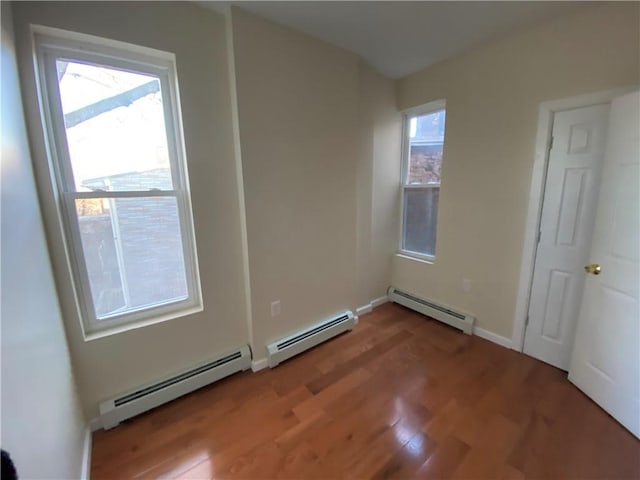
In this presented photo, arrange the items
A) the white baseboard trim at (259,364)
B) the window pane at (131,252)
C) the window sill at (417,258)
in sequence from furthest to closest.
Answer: the window sill at (417,258) → the white baseboard trim at (259,364) → the window pane at (131,252)

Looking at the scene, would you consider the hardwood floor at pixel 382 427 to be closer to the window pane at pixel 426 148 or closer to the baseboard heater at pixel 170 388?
the baseboard heater at pixel 170 388

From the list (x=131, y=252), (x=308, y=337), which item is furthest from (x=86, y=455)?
(x=308, y=337)

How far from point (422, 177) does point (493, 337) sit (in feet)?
5.78

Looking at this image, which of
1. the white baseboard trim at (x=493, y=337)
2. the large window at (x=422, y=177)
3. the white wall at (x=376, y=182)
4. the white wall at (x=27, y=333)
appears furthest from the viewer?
the large window at (x=422, y=177)

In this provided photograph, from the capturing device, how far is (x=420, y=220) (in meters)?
3.11

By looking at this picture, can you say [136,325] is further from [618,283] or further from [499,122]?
[499,122]

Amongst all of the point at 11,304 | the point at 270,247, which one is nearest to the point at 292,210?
the point at 270,247

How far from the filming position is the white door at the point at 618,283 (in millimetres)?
1540

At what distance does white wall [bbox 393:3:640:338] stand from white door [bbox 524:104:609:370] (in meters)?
0.16

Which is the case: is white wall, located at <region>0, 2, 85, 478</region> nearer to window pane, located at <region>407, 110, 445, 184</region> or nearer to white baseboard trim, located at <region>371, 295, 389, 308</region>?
white baseboard trim, located at <region>371, 295, 389, 308</region>

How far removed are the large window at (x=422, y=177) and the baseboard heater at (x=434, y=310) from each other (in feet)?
1.61

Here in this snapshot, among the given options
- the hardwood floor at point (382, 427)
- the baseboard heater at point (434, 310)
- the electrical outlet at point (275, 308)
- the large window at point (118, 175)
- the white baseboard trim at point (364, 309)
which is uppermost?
the large window at point (118, 175)

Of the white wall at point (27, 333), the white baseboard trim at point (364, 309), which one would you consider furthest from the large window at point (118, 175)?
the white baseboard trim at point (364, 309)

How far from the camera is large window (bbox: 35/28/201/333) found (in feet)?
4.83
